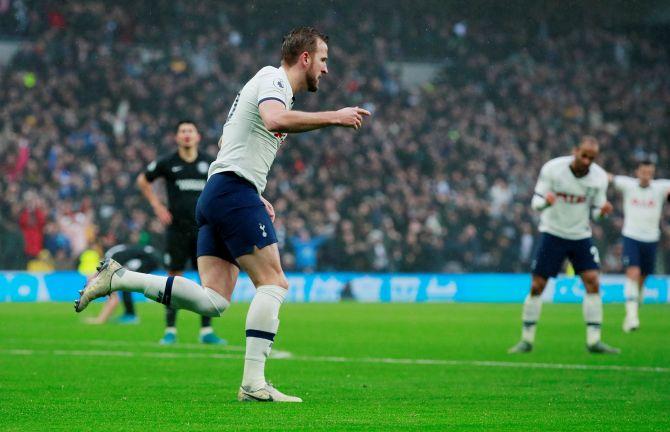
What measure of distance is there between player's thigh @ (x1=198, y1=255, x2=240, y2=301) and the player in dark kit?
5406 mm

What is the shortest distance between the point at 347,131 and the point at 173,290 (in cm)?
2625

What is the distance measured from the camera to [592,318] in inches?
491

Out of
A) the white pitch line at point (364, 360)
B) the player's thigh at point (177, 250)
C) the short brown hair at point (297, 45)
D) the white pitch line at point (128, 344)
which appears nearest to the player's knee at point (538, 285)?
the white pitch line at point (364, 360)

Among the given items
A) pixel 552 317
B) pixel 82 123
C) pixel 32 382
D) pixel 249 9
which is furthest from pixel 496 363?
pixel 249 9

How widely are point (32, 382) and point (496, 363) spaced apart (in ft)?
14.5

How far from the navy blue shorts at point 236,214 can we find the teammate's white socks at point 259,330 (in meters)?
0.31

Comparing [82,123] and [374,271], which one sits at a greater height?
[82,123]

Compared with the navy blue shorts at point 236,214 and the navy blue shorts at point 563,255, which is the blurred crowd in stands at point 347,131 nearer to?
the navy blue shorts at point 563,255

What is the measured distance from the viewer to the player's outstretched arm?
677 centimetres

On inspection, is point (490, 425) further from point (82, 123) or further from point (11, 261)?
point (82, 123)

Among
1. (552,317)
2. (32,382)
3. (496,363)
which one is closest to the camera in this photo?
(32,382)

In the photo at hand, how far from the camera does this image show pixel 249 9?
121 feet

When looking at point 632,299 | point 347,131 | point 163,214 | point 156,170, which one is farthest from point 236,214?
point 347,131

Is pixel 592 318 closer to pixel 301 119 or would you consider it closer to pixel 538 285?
pixel 538 285
